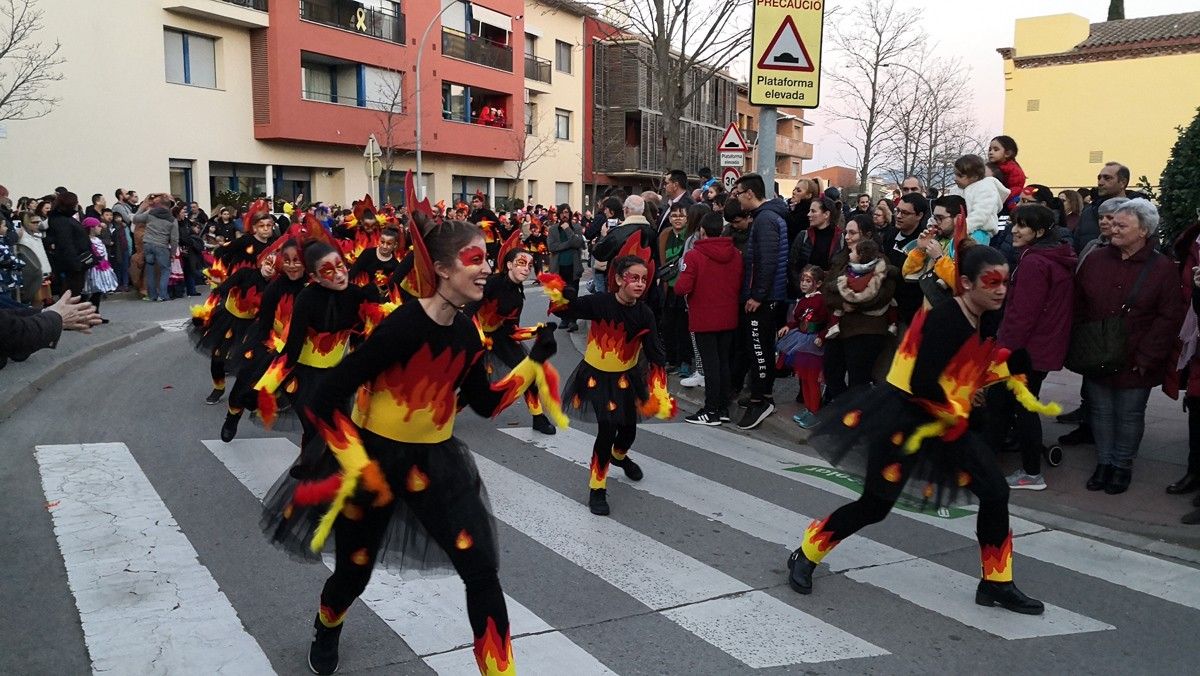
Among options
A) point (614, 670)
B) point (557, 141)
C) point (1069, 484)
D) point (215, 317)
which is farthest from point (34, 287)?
point (557, 141)

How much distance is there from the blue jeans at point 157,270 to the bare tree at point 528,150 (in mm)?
24977

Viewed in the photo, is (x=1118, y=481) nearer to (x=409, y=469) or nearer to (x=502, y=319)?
(x=502, y=319)

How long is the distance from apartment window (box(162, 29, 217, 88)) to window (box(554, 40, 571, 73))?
73.2 ft

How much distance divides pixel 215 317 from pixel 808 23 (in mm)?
6943

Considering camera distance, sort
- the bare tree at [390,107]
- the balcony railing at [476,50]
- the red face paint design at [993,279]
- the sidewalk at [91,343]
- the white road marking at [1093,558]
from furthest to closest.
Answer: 1. the balcony railing at [476,50]
2. the bare tree at [390,107]
3. the sidewalk at [91,343]
4. the white road marking at [1093,558]
5. the red face paint design at [993,279]

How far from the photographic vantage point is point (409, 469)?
12.2 feet

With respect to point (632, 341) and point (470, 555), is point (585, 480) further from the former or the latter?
point (470, 555)

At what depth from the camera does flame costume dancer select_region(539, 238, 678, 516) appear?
6258 mm

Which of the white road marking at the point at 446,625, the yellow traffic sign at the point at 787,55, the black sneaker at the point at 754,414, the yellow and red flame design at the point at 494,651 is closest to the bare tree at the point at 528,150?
the yellow traffic sign at the point at 787,55

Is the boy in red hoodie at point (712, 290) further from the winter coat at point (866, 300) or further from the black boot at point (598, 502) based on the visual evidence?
the black boot at point (598, 502)

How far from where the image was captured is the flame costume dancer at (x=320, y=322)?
6.27 metres

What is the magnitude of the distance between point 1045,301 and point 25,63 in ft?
75.0

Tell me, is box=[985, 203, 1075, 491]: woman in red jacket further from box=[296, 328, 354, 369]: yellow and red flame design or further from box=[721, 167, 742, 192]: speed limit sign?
box=[721, 167, 742, 192]: speed limit sign

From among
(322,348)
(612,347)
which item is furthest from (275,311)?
(612,347)
